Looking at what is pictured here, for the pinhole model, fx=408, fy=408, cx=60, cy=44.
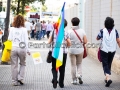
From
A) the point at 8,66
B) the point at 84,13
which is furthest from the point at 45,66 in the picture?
the point at 84,13

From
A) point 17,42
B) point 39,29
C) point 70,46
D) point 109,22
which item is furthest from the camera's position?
point 39,29

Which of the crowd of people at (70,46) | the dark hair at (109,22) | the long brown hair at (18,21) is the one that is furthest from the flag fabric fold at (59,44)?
the dark hair at (109,22)

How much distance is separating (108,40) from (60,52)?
1611 millimetres

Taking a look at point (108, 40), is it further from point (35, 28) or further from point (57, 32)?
point (35, 28)

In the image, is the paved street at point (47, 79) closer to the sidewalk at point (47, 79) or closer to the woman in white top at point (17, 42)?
the sidewalk at point (47, 79)

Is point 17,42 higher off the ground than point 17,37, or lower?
lower

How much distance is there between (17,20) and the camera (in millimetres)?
10609

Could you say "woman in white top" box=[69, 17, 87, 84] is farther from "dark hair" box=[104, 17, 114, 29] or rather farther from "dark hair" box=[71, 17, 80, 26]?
"dark hair" box=[104, 17, 114, 29]

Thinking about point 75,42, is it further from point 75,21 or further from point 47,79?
point 47,79

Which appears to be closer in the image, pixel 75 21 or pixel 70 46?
pixel 70 46

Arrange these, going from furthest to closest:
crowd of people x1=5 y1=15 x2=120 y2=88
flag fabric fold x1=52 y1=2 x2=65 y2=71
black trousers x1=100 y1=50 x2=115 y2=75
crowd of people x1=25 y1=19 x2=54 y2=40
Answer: crowd of people x1=25 y1=19 x2=54 y2=40, black trousers x1=100 y1=50 x2=115 y2=75, crowd of people x1=5 y1=15 x2=120 y2=88, flag fabric fold x1=52 y1=2 x2=65 y2=71

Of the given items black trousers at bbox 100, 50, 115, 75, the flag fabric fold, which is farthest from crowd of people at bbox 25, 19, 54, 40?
the flag fabric fold

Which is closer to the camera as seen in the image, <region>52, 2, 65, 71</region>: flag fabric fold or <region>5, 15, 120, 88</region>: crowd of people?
<region>52, 2, 65, 71</region>: flag fabric fold

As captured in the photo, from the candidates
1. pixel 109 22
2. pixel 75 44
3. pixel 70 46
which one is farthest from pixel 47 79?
pixel 109 22
